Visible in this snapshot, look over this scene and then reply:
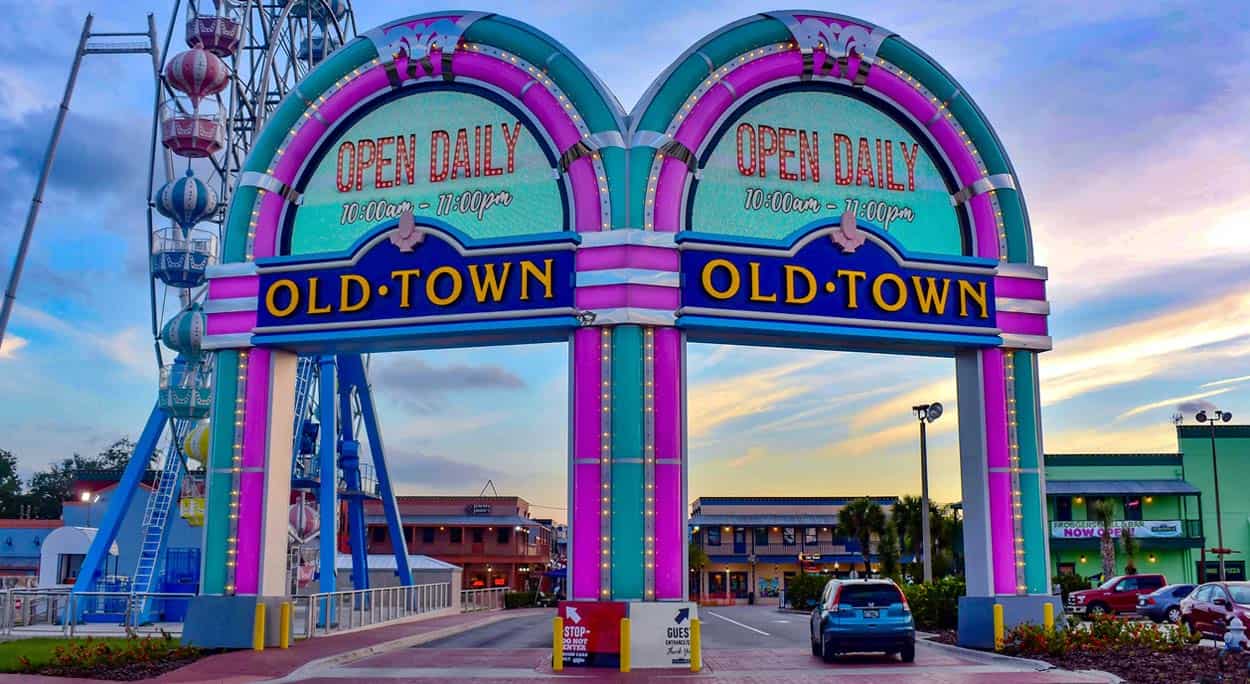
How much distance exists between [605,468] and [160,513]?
24.0m

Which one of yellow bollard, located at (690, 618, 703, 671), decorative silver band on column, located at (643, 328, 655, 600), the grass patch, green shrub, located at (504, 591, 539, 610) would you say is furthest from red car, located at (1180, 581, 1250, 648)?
green shrub, located at (504, 591, 539, 610)

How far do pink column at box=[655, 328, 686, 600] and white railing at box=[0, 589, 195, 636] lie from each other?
1362 centimetres

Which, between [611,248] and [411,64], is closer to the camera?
[611,248]

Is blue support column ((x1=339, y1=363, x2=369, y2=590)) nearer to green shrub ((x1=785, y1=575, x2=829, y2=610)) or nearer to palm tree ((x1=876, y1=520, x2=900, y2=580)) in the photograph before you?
green shrub ((x1=785, y1=575, x2=829, y2=610))

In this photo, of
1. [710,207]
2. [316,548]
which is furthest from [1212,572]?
[710,207]

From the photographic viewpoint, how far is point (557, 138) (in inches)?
1029

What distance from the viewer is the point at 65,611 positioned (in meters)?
35.3

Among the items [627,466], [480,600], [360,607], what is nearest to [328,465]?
[360,607]

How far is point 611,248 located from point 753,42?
20.2 ft

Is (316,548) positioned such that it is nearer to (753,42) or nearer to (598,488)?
(598,488)

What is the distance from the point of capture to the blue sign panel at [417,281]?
25219 millimetres

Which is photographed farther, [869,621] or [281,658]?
[281,658]

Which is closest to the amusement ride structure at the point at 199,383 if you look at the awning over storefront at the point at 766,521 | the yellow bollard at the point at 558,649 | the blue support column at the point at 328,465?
the blue support column at the point at 328,465

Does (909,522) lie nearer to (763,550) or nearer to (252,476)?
(763,550)
